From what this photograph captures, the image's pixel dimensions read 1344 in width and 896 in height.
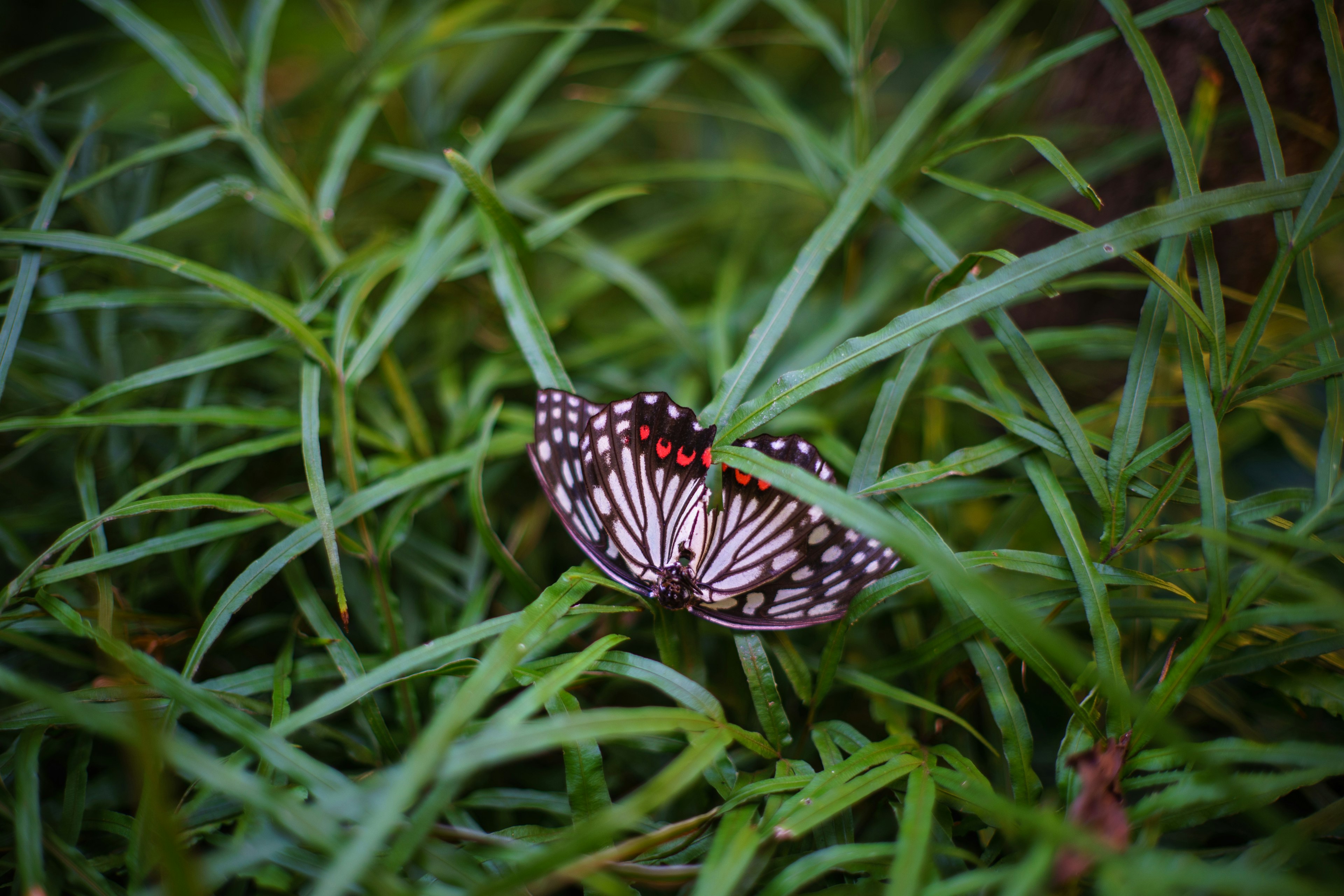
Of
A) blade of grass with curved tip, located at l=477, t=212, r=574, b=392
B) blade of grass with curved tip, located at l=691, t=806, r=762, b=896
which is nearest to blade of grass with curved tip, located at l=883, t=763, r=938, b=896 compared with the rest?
blade of grass with curved tip, located at l=691, t=806, r=762, b=896

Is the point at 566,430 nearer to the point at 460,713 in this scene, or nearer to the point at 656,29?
the point at 460,713

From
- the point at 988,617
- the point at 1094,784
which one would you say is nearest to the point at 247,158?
the point at 988,617

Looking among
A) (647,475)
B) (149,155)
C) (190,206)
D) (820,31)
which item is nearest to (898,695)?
(647,475)

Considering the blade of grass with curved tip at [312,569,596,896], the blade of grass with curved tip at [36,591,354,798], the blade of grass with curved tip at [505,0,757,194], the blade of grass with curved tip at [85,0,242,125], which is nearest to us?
the blade of grass with curved tip at [312,569,596,896]

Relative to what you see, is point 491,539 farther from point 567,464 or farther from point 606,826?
point 606,826

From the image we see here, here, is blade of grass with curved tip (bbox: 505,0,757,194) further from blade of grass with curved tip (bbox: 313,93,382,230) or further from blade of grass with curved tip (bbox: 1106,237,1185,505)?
blade of grass with curved tip (bbox: 1106,237,1185,505)
